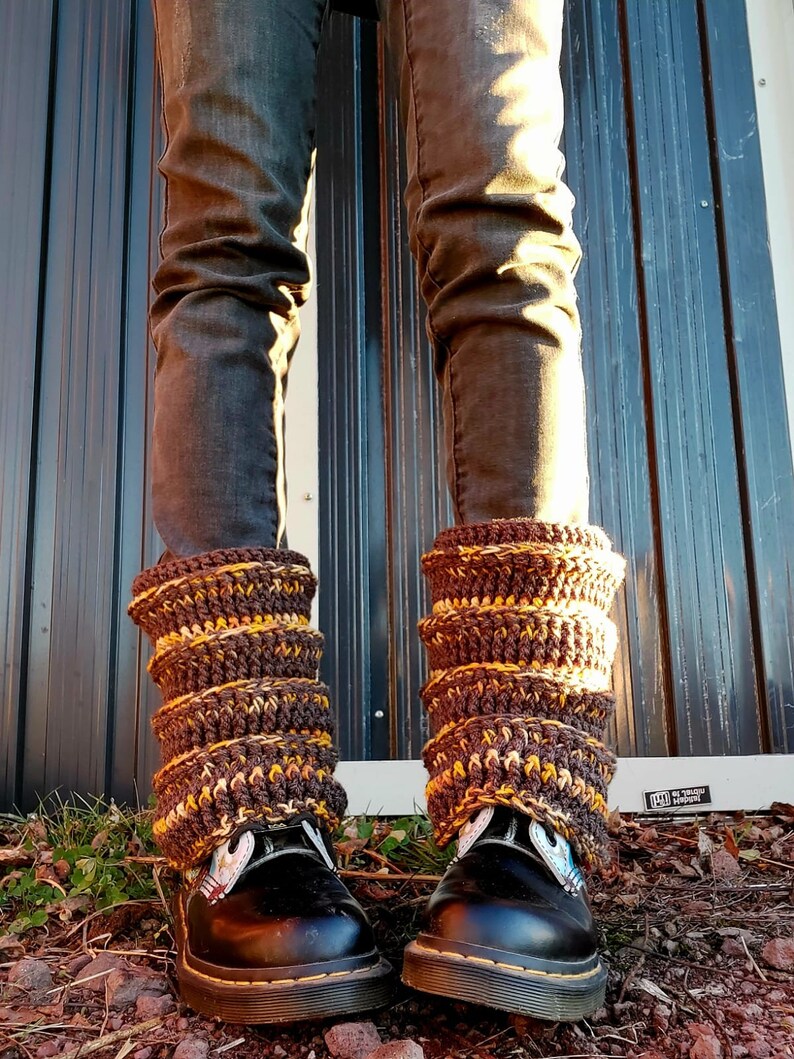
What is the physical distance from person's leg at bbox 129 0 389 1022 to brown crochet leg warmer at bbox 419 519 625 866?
Answer: 12 centimetres

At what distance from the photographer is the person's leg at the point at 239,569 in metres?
0.61

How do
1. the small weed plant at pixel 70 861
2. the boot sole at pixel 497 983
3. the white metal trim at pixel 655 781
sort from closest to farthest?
the boot sole at pixel 497 983 < the small weed plant at pixel 70 861 < the white metal trim at pixel 655 781

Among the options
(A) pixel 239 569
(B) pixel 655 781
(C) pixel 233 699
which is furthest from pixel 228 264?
(B) pixel 655 781

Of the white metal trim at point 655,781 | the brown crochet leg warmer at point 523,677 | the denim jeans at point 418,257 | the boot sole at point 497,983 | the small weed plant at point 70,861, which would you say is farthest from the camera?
the white metal trim at point 655,781

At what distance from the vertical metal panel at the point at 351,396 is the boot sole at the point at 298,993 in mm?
756

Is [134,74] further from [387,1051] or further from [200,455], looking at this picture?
[387,1051]

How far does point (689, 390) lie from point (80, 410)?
105 centimetres

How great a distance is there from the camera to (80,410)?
149 centimetres

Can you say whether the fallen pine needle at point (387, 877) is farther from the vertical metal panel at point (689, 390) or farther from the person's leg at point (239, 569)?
the vertical metal panel at point (689, 390)

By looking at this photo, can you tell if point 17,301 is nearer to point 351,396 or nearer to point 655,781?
point 351,396

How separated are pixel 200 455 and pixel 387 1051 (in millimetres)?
501

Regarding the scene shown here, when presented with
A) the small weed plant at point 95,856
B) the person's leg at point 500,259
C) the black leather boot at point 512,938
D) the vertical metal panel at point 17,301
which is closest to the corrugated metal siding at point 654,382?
the small weed plant at point 95,856

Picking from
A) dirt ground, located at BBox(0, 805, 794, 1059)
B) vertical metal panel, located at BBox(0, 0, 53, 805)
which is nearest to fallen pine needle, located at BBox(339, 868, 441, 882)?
dirt ground, located at BBox(0, 805, 794, 1059)

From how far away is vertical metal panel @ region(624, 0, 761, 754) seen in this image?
1.40 m
